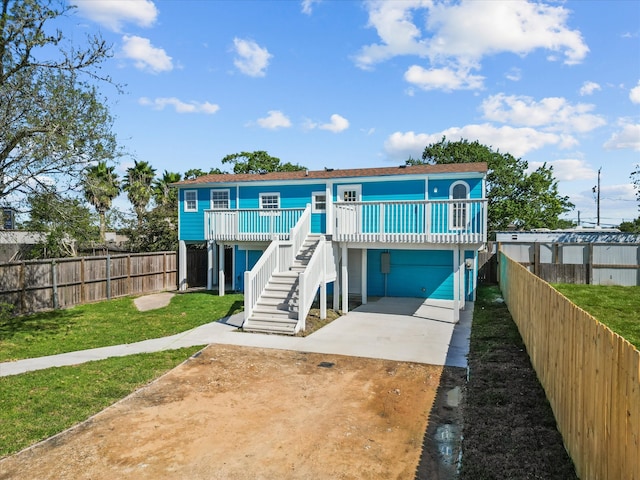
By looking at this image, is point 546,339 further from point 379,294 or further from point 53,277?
point 53,277

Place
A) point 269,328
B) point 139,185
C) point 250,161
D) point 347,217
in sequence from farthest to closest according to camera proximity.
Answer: point 250,161
point 139,185
point 347,217
point 269,328

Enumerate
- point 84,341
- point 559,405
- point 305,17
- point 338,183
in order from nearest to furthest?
point 559,405
point 84,341
point 305,17
point 338,183

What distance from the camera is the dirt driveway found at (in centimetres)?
446

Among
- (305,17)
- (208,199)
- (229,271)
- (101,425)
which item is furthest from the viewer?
(229,271)

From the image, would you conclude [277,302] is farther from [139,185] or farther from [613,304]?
[139,185]

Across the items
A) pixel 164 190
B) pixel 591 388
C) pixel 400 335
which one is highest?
pixel 164 190

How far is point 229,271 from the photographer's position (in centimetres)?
2052

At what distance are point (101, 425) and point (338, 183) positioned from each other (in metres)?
12.3

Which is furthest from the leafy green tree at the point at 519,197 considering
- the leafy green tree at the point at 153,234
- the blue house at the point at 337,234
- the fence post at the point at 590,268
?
the leafy green tree at the point at 153,234

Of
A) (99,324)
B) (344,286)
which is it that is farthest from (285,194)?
(99,324)

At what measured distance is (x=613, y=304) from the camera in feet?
40.5

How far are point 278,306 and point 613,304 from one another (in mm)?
9454

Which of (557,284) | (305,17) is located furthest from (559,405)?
(557,284)

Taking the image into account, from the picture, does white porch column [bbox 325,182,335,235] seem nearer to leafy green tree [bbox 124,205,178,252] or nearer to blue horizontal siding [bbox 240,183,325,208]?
blue horizontal siding [bbox 240,183,325,208]
